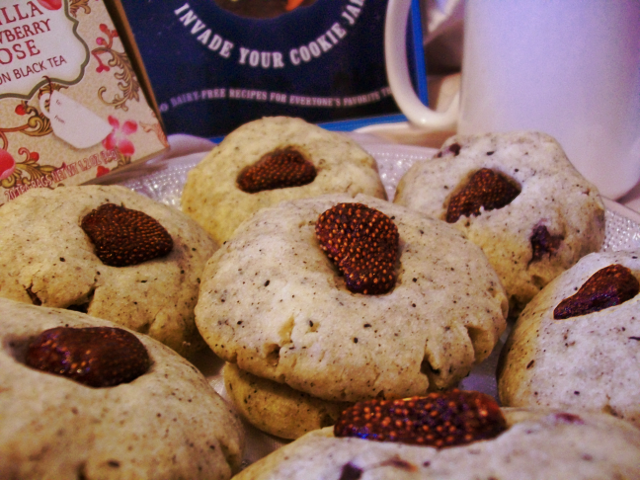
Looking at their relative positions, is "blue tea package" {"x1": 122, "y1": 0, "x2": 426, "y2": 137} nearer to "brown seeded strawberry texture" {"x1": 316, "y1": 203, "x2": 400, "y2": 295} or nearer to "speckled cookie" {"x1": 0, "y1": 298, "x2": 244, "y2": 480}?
"brown seeded strawberry texture" {"x1": 316, "y1": 203, "x2": 400, "y2": 295}

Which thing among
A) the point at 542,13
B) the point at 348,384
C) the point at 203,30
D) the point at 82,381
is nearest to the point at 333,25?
the point at 203,30

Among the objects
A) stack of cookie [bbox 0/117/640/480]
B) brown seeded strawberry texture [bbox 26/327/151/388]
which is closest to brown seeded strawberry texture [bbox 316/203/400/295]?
stack of cookie [bbox 0/117/640/480]

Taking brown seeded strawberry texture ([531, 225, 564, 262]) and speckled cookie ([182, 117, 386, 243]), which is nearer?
brown seeded strawberry texture ([531, 225, 564, 262])

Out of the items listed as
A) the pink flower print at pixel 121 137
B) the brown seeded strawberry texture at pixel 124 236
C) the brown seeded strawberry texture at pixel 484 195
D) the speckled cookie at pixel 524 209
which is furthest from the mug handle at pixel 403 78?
the brown seeded strawberry texture at pixel 124 236

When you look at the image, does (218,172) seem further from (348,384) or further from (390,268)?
(348,384)

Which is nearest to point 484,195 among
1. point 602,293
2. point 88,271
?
point 602,293

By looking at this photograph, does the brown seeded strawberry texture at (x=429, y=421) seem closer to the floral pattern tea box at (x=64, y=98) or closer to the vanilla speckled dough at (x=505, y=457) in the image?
the vanilla speckled dough at (x=505, y=457)
